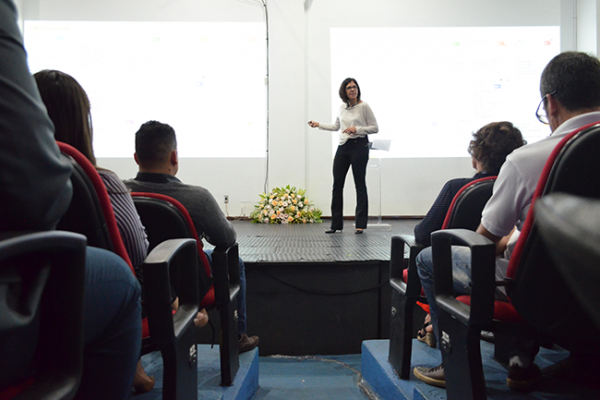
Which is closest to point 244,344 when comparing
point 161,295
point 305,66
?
point 161,295

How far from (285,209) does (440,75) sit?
2636mm

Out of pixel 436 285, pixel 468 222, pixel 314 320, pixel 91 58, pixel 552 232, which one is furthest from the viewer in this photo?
pixel 91 58

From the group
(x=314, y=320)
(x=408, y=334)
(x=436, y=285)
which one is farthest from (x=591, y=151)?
A: (x=314, y=320)

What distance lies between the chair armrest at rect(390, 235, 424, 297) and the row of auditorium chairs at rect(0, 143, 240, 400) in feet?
2.37

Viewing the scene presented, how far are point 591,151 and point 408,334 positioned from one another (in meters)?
0.82

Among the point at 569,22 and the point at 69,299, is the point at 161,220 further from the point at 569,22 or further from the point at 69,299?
the point at 569,22

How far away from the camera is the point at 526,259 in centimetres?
77

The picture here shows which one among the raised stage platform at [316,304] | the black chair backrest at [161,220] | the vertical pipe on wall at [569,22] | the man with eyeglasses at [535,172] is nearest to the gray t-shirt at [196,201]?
the black chair backrest at [161,220]

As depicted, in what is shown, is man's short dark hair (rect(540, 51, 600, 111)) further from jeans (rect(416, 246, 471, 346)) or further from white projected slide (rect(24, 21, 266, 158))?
white projected slide (rect(24, 21, 266, 158))

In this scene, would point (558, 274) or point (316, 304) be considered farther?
point (316, 304)

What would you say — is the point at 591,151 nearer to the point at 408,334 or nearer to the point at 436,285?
the point at 436,285

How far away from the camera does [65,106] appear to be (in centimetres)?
82

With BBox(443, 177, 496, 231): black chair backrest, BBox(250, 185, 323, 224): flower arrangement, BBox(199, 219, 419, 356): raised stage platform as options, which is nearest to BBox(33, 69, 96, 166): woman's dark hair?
BBox(443, 177, 496, 231): black chair backrest

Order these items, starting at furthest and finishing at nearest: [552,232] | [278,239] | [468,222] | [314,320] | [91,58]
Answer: [91,58], [278,239], [314,320], [468,222], [552,232]
